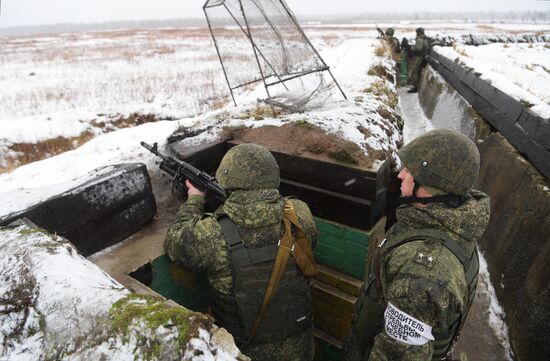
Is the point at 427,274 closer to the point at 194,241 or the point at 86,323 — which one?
the point at 194,241

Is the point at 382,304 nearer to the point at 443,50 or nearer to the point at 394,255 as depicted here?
the point at 394,255

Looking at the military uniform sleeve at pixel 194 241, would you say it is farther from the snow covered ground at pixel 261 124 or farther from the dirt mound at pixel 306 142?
the dirt mound at pixel 306 142

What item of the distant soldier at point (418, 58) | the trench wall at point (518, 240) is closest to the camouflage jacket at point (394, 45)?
the distant soldier at point (418, 58)

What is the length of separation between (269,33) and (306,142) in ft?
6.51

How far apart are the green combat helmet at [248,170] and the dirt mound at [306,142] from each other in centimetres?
94

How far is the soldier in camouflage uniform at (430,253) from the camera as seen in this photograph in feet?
5.61

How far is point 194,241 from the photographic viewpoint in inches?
87.7

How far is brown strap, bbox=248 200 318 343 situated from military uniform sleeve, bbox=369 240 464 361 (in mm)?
735

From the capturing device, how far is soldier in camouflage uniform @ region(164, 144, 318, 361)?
2.24m

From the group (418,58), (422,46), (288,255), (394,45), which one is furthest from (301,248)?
(394,45)

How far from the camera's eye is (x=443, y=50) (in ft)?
36.3

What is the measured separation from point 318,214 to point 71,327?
8.10ft

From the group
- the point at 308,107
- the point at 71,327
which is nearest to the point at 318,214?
the point at 308,107

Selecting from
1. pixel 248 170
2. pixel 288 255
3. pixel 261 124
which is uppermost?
pixel 248 170
